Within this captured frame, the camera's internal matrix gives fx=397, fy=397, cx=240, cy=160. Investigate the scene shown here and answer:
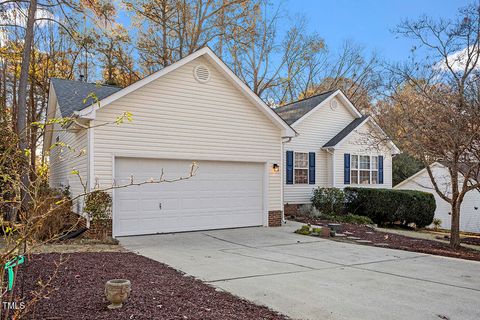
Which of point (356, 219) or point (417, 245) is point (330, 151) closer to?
point (356, 219)

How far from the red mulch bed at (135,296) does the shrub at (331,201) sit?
446 inches

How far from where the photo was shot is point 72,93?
13867 mm

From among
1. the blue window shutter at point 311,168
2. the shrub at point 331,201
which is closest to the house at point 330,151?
the blue window shutter at point 311,168

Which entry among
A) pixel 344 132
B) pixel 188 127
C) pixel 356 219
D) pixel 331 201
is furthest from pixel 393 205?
pixel 188 127

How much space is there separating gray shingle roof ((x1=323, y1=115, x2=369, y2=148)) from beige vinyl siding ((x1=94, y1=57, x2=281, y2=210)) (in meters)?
5.69

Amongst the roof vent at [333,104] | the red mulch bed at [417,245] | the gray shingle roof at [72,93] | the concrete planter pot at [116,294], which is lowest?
the red mulch bed at [417,245]

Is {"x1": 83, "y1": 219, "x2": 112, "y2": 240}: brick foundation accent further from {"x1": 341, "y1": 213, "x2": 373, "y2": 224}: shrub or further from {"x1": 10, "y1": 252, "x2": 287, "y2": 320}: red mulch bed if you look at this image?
{"x1": 341, "y1": 213, "x2": 373, "y2": 224}: shrub

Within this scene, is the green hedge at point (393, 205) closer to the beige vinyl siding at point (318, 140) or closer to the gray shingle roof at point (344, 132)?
the beige vinyl siding at point (318, 140)

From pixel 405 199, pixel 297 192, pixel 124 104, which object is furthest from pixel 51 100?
pixel 405 199

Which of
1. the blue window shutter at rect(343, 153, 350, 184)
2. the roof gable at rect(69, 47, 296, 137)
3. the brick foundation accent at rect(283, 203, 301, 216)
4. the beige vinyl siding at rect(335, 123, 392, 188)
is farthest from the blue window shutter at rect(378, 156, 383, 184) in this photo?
the roof gable at rect(69, 47, 296, 137)

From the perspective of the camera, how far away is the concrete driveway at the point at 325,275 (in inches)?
193

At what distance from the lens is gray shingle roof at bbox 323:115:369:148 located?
18125 mm

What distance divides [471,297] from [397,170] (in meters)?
24.4

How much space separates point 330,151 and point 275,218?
6292mm
